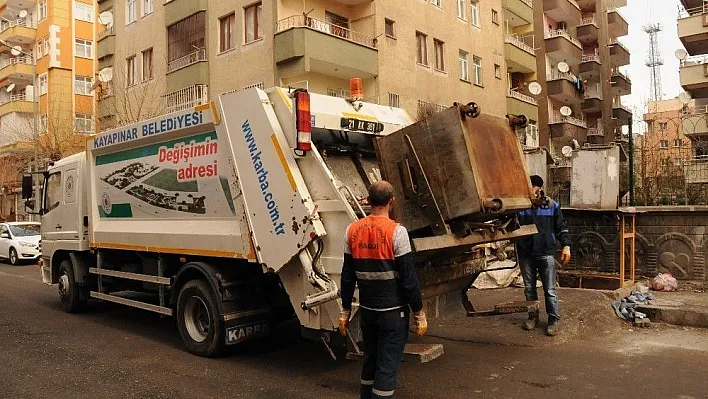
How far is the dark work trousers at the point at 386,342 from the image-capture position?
3.73 meters

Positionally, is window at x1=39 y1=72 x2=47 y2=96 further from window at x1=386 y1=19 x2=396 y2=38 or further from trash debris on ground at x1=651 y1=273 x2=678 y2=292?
trash debris on ground at x1=651 y1=273 x2=678 y2=292

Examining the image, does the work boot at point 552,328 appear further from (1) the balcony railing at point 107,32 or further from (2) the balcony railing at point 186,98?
(1) the balcony railing at point 107,32

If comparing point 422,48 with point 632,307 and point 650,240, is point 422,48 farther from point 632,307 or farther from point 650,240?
point 632,307

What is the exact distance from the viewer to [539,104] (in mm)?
34188

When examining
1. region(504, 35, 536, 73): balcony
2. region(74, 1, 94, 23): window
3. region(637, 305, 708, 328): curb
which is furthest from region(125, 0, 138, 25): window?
region(637, 305, 708, 328): curb

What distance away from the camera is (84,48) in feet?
122

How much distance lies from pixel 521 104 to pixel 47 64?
1109 inches

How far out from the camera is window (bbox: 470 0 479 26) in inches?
1055

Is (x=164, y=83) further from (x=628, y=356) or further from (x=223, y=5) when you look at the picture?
(x=628, y=356)

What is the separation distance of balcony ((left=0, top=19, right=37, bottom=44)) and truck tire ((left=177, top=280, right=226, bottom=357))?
37816 mm

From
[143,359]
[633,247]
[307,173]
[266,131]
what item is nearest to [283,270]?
[307,173]

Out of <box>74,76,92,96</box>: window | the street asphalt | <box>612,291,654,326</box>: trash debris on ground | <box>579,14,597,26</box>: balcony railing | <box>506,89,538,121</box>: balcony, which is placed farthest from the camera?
<box>579,14,597,26</box>: balcony railing

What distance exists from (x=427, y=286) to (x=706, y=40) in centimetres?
3045

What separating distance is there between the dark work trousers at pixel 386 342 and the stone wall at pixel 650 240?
263 inches
